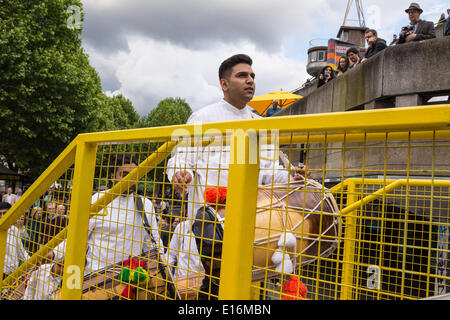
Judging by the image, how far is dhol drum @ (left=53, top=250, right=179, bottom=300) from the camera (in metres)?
1.77

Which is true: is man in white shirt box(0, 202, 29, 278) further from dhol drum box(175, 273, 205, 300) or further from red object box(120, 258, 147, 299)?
dhol drum box(175, 273, 205, 300)

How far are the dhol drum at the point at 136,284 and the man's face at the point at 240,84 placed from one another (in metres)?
1.53

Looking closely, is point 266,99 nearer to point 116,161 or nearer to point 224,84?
point 224,84

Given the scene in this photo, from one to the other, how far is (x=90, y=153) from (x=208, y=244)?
0.87 metres

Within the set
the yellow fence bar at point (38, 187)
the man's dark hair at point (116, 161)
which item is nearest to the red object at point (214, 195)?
the man's dark hair at point (116, 161)

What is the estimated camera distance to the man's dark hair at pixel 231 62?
121 inches

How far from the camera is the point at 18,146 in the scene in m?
14.8

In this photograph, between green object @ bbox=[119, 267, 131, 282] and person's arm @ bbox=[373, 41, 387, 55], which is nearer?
green object @ bbox=[119, 267, 131, 282]

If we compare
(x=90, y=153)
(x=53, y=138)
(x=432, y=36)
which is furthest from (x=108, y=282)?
(x=53, y=138)

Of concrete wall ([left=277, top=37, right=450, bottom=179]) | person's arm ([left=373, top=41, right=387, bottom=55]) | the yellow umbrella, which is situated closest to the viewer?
concrete wall ([left=277, top=37, right=450, bottom=179])

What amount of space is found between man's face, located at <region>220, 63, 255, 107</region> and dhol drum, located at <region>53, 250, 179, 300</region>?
5.03 feet

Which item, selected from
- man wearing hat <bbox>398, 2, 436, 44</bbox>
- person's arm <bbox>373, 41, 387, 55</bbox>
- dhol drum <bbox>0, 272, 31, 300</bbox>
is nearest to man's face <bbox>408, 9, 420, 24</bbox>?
man wearing hat <bbox>398, 2, 436, 44</bbox>

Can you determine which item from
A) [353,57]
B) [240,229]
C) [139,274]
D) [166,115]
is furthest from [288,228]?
[166,115]

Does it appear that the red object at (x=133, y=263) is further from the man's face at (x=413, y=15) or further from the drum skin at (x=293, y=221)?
the man's face at (x=413, y=15)
